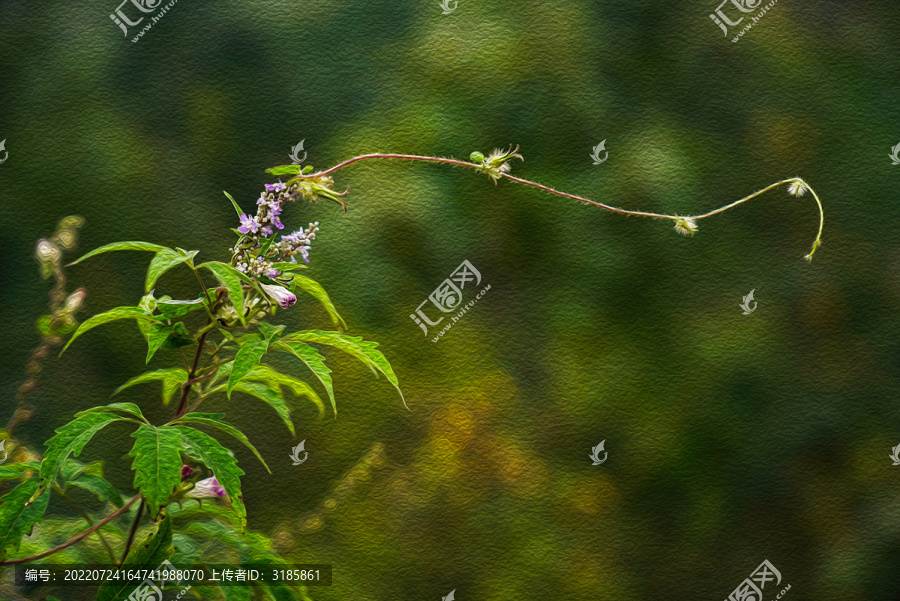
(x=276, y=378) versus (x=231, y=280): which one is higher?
(x=231, y=280)

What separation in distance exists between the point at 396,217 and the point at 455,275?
8.1 inches

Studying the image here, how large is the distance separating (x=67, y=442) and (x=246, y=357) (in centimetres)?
21

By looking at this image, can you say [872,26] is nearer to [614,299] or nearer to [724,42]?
[724,42]

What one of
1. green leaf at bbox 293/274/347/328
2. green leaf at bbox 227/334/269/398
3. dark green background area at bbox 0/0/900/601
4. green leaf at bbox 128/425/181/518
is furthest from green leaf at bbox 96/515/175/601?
dark green background area at bbox 0/0/900/601

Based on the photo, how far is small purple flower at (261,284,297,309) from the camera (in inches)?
30.8

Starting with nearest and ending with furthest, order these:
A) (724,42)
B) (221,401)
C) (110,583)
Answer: (110,583), (221,401), (724,42)

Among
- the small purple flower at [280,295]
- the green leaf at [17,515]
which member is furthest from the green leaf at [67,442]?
the small purple flower at [280,295]

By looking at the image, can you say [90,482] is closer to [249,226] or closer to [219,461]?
[219,461]

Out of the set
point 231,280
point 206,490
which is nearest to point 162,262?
point 231,280

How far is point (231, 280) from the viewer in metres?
0.75

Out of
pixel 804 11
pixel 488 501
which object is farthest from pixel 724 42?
pixel 488 501

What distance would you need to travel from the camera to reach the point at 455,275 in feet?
5.69

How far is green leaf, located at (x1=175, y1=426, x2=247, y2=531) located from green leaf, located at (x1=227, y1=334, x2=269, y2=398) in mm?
69

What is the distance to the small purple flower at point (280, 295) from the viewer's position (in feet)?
2.56
